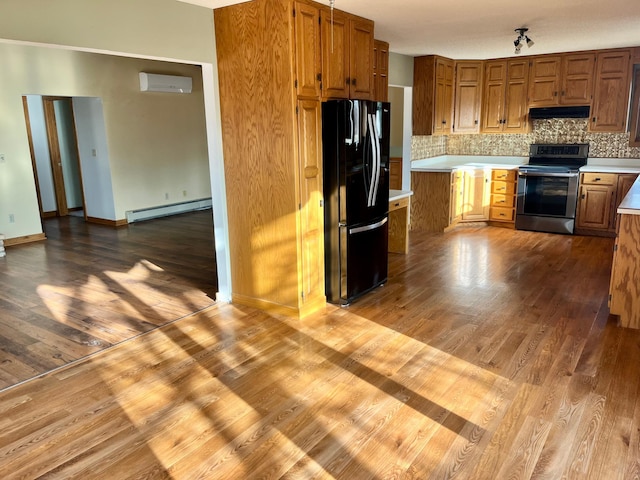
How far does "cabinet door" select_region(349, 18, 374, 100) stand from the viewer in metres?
4.07

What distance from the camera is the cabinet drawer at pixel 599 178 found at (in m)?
6.11

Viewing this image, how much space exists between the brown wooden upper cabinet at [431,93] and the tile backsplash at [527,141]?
1.11ft

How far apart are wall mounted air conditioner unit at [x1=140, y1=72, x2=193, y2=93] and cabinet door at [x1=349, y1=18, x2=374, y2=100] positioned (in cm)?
468

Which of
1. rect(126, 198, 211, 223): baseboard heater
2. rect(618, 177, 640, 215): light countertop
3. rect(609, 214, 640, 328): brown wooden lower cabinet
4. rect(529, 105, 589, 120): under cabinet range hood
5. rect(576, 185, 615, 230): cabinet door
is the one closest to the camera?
rect(618, 177, 640, 215): light countertop

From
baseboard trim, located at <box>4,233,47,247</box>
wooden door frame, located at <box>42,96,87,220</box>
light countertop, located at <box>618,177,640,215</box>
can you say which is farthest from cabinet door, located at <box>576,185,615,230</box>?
wooden door frame, located at <box>42,96,87,220</box>

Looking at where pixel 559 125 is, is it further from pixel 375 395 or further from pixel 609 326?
pixel 375 395

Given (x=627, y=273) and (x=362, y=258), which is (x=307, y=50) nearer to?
(x=362, y=258)

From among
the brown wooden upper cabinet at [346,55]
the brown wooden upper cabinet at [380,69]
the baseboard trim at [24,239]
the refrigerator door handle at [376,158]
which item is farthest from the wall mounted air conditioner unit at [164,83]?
the refrigerator door handle at [376,158]

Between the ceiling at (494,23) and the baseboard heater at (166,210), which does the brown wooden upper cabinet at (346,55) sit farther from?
the baseboard heater at (166,210)

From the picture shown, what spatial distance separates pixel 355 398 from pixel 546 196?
4.99 meters

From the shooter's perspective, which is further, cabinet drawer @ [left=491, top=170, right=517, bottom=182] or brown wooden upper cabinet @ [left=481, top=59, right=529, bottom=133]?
cabinet drawer @ [left=491, top=170, right=517, bottom=182]

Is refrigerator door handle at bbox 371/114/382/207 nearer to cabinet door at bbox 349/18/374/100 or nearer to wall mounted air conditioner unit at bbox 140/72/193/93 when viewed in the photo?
cabinet door at bbox 349/18/374/100

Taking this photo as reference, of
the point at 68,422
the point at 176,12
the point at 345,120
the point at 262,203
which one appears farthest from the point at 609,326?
the point at 176,12

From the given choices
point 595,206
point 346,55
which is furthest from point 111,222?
point 595,206
